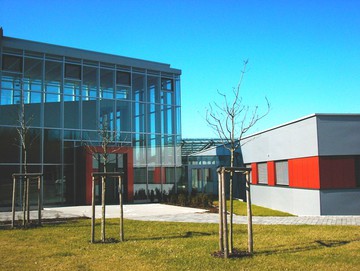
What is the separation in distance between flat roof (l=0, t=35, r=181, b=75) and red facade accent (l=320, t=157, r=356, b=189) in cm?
1590

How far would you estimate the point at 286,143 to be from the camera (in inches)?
802

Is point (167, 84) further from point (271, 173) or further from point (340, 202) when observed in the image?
point (340, 202)

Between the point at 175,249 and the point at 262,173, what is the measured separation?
50.1 feet

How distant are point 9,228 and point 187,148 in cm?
3240

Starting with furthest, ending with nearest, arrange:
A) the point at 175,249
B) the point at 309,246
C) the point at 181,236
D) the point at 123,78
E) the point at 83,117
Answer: the point at 123,78, the point at 83,117, the point at 181,236, the point at 309,246, the point at 175,249

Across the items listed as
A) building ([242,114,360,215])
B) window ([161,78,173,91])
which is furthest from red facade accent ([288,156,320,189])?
window ([161,78,173,91])

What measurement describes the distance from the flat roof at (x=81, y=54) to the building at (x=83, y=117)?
0.06m

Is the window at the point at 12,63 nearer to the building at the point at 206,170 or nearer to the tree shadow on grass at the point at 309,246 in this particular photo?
the building at the point at 206,170

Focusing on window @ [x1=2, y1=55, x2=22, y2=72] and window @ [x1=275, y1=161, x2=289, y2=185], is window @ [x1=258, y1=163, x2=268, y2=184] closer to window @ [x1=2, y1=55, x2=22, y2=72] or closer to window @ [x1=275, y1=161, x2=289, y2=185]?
window @ [x1=275, y1=161, x2=289, y2=185]

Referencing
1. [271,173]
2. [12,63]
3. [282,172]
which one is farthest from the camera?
[12,63]

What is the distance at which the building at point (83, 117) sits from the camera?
2392 cm

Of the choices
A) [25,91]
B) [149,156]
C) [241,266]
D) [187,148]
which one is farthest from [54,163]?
[187,148]

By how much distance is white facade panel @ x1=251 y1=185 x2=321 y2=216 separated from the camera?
1772cm

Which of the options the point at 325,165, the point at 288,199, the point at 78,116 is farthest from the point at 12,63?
the point at 325,165
